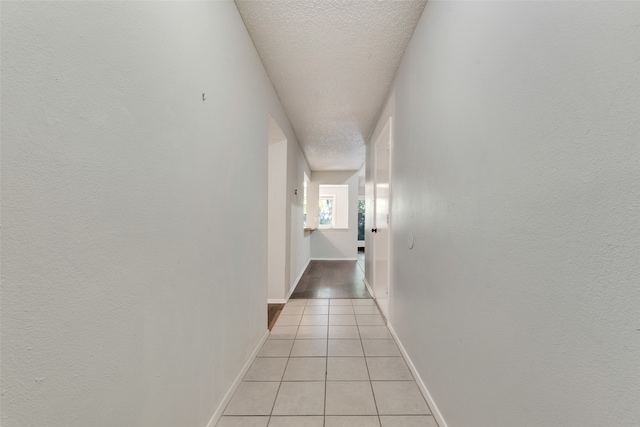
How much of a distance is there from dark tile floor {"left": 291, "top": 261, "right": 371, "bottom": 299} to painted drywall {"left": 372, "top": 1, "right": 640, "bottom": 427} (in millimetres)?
2514

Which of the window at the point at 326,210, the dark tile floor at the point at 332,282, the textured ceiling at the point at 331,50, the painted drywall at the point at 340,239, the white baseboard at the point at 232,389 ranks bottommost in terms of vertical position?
the dark tile floor at the point at 332,282

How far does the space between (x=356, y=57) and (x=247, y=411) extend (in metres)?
2.54

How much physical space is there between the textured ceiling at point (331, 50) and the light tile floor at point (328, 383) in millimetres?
2353

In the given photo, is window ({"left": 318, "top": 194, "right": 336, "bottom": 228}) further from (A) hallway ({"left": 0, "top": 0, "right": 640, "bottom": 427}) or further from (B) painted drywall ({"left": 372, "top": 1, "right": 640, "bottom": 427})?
(B) painted drywall ({"left": 372, "top": 1, "right": 640, "bottom": 427})

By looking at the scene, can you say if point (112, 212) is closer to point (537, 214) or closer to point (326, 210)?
point (537, 214)

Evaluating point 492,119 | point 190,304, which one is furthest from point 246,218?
point 492,119

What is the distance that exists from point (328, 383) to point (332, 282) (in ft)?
9.37

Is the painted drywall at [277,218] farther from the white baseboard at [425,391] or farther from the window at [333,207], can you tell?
the window at [333,207]

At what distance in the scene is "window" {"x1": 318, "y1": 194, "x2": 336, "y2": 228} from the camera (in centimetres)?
753

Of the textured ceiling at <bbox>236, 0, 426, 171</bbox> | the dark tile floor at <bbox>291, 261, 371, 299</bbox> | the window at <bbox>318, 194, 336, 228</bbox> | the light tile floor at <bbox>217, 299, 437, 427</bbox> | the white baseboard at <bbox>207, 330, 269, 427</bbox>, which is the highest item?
the textured ceiling at <bbox>236, 0, 426, 171</bbox>

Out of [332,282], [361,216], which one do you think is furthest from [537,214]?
[361,216]

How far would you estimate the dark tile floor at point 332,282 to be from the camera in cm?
389

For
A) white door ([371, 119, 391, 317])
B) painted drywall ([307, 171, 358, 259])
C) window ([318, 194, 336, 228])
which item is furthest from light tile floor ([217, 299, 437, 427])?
window ([318, 194, 336, 228])

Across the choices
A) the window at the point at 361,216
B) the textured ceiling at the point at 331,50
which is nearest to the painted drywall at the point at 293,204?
the textured ceiling at the point at 331,50
